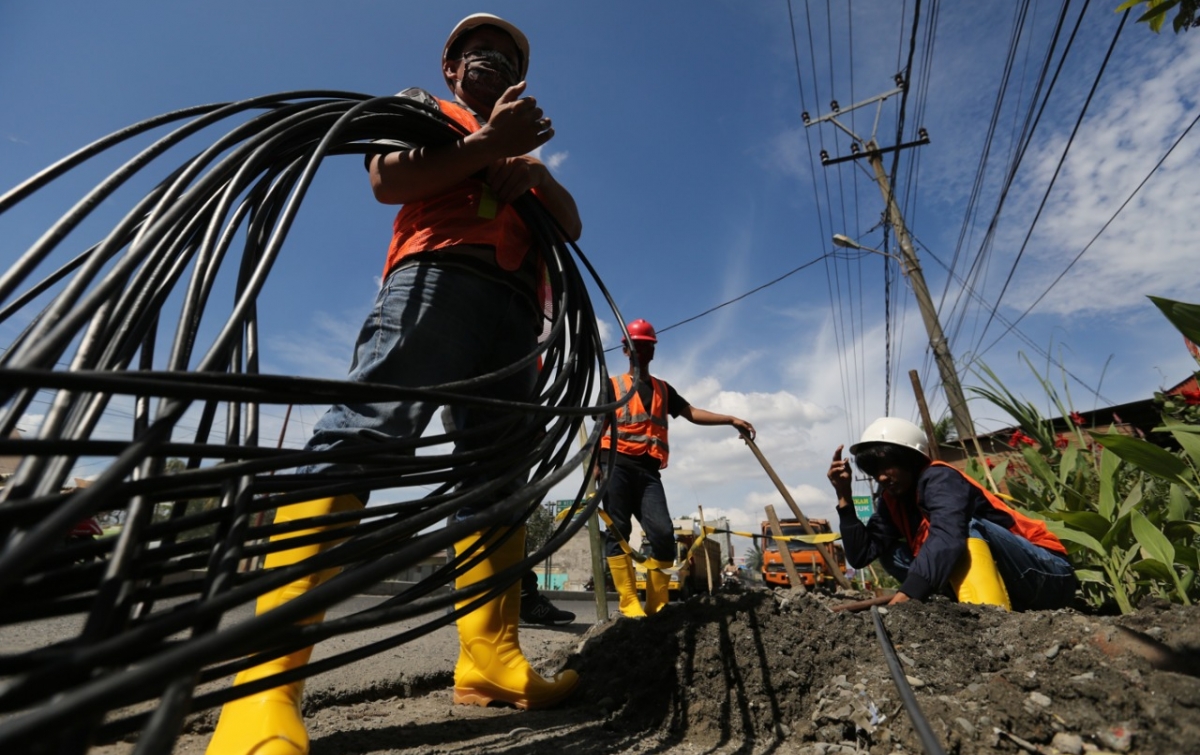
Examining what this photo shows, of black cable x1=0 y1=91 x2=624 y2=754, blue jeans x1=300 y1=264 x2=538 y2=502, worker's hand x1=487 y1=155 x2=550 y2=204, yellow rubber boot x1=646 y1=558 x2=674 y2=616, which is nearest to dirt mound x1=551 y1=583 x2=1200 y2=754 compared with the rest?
black cable x1=0 y1=91 x2=624 y2=754

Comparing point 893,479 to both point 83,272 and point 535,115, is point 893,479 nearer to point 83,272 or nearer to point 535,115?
point 535,115

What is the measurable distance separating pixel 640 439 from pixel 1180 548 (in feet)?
8.63

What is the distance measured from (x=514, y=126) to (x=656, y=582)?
3.33m

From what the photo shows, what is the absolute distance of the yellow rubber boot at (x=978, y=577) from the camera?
247cm

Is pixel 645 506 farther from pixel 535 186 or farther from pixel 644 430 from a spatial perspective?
pixel 535 186

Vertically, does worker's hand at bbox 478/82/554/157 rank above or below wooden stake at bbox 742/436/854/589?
above

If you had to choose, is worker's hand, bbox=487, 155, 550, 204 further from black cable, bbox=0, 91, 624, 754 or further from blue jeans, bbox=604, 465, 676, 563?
blue jeans, bbox=604, 465, 676, 563

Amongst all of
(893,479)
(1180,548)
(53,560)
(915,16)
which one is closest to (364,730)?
(53,560)

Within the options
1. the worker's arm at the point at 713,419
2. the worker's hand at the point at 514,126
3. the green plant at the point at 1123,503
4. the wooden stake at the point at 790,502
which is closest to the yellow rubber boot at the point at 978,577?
the green plant at the point at 1123,503

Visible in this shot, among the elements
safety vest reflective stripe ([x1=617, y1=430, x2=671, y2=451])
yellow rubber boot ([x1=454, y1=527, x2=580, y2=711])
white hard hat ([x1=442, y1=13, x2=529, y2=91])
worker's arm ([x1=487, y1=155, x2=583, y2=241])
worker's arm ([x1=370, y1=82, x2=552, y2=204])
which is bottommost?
yellow rubber boot ([x1=454, y1=527, x2=580, y2=711])

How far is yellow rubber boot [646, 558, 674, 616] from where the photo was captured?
13.1 ft

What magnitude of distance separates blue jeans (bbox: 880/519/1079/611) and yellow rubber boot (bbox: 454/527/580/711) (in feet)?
6.29

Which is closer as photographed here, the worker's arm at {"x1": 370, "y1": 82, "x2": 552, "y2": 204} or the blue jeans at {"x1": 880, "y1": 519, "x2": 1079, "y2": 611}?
the worker's arm at {"x1": 370, "y1": 82, "x2": 552, "y2": 204}

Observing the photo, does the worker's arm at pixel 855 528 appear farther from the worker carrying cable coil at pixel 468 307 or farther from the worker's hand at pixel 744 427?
the worker carrying cable coil at pixel 468 307
